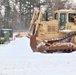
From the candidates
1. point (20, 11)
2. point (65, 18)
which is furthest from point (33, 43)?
point (20, 11)

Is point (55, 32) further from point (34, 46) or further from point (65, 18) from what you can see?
point (34, 46)

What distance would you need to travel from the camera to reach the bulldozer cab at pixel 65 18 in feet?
54.4

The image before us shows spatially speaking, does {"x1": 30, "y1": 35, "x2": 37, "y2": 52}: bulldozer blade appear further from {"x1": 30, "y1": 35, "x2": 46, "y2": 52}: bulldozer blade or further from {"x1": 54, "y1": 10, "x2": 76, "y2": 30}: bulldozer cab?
{"x1": 54, "y1": 10, "x2": 76, "y2": 30}: bulldozer cab

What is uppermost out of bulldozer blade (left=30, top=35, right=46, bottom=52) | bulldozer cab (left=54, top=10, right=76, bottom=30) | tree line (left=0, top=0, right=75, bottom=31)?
bulldozer cab (left=54, top=10, right=76, bottom=30)

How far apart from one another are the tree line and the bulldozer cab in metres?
37.7

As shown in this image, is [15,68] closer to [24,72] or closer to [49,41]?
[24,72]

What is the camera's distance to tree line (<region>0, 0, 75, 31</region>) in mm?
55375

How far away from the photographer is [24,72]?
923cm

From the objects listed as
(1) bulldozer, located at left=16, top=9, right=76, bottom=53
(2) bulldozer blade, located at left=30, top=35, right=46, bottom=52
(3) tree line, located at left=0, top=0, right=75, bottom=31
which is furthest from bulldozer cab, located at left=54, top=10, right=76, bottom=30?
(3) tree line, located at left=0, top=0, right=75, bottom=31

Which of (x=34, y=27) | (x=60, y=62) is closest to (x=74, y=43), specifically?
(x=34, y=27)

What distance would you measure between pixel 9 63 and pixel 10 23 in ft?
150

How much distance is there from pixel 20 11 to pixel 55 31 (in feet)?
136

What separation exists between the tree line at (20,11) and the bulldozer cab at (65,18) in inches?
1484

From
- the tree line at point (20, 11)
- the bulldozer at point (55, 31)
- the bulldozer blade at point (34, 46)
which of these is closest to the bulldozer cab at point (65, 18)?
the bulldozer at point (55, 31)
